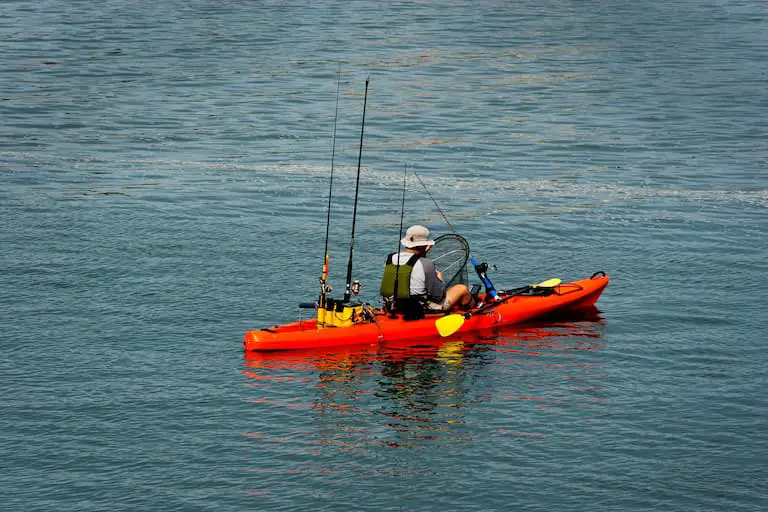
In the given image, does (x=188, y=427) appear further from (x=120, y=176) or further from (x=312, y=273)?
(x=120, y=176)

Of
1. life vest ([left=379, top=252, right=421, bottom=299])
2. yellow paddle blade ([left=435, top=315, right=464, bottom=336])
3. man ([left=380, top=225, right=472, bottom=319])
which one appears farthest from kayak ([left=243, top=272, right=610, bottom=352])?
life vest ([left=379, top=252, right=421, bottom=299])

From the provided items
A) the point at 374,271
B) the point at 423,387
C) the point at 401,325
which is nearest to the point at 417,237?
the point at 401,325

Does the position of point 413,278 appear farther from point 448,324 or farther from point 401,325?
point 448,324

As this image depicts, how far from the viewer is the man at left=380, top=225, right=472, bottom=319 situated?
19812mm

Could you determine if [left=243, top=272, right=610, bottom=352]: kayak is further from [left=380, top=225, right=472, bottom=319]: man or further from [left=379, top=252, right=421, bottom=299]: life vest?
[left=379, top=252, right=421, bottom=299]: life vest

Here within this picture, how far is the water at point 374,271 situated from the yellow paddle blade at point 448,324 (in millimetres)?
462

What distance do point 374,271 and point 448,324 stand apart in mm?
5181

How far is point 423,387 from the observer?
18.5 metres

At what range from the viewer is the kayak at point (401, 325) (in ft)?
64.4

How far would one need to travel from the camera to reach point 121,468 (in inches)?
613

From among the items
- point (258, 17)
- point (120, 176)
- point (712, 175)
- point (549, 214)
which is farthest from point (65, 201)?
point (258, 17)

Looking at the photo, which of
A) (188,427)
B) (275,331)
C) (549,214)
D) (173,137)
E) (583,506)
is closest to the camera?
(583,506)

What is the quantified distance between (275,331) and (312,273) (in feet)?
17.3

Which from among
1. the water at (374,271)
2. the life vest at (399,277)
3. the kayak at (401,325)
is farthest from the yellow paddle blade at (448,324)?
the life vest at (399,277)
